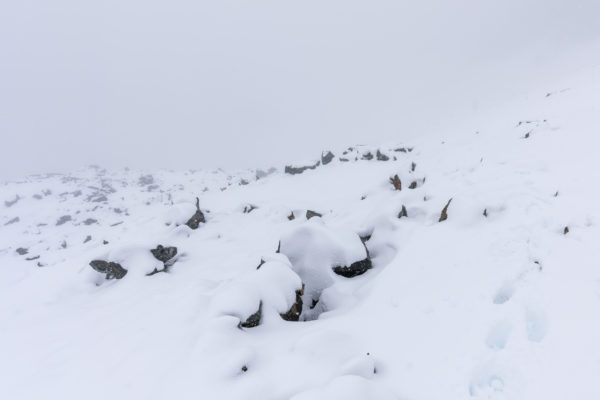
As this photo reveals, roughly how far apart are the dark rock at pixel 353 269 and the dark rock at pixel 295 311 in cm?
117

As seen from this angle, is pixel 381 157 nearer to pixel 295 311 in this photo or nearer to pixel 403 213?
pixel 403 213

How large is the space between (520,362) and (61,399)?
6477 mm

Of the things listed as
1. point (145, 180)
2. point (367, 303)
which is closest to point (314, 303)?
point (367, 303)

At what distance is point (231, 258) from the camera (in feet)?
31.7

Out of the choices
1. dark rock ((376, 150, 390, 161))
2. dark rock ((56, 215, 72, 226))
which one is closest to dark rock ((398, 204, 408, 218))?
dark rock ((376, 150, 390, 161))

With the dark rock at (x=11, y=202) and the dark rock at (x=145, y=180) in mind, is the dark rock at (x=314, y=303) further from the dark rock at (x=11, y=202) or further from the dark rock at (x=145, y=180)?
the dark rock at (x=11, y=202)

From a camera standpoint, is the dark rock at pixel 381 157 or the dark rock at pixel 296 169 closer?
the dark rock at pixel 381 157

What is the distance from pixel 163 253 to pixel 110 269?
147cm

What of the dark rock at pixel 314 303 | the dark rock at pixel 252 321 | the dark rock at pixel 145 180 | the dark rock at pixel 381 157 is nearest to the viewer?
the dark rock at pixel 252 321

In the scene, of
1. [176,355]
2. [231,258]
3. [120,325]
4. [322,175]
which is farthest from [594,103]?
[120,325]

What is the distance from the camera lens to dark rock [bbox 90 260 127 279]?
9.23 meters

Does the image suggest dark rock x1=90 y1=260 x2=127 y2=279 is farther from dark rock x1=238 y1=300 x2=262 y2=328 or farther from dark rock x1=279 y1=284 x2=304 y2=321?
dark rock x1=279 y1=284 x2=304 y2=321

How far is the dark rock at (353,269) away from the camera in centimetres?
748

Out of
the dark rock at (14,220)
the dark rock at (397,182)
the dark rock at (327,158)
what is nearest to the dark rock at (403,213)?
the dark rock at (397,182)
